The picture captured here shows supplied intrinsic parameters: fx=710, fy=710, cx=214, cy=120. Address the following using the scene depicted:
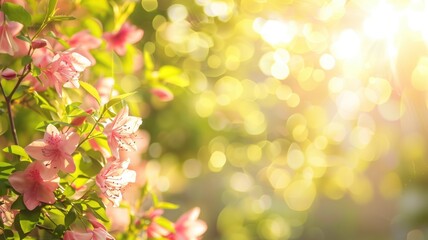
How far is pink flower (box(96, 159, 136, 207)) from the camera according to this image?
1.39 metres

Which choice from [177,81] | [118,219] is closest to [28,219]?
[118,219]

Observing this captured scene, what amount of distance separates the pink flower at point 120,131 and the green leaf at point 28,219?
A: 0.19 m

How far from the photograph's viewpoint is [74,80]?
4.70ft

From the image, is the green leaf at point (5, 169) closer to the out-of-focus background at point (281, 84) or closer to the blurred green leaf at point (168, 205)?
the blurred green leaf at point (168, 205)

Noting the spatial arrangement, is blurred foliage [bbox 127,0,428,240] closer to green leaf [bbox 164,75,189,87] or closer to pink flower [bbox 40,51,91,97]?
green leaf [bbox 164,75,189,87]

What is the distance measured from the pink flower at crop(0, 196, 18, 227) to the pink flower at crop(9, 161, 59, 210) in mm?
80

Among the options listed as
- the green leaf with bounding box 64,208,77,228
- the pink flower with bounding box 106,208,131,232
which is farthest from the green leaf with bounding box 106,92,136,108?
the pink flower with bounding box 106,208,131,232

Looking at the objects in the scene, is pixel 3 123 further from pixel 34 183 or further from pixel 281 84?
pixel 281 84

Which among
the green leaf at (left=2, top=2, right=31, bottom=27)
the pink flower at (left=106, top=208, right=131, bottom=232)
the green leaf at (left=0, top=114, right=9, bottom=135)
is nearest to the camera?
the green leaf at (left=2, top=2, right=31, bottom=27)

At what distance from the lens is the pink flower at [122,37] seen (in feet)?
7.00

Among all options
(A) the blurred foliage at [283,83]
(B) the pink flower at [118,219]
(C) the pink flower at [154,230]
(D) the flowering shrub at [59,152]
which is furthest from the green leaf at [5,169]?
(A) the blurred foliage at [283,83]

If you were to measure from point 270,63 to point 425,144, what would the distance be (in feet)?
6.04

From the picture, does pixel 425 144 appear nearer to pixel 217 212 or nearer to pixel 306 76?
pixel 306 76

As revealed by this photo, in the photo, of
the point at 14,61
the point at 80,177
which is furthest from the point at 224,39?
the point at 80,177
